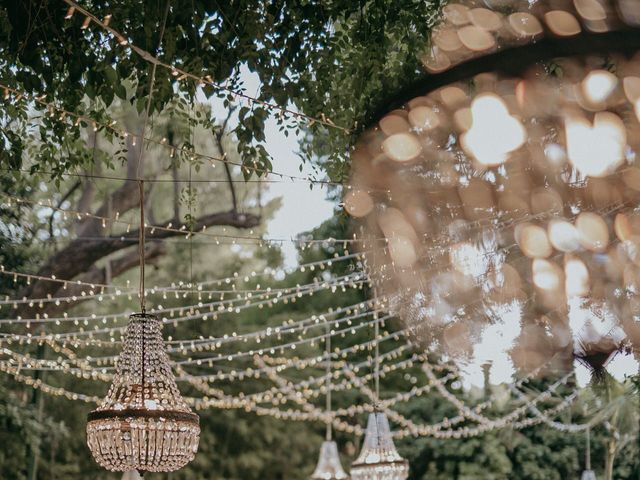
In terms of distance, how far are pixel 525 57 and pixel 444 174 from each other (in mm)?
217

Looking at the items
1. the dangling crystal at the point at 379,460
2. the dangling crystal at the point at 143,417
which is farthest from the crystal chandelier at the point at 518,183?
the dangling crystal at the point at 379,460

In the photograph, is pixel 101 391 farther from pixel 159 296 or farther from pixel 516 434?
pixel 516 434

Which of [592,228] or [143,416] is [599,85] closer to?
[592,228]

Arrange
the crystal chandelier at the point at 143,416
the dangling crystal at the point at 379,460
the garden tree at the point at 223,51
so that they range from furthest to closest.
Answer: the dangling crystal at the point at 379,460, the crystal chandelier at the point at 143,416, the garden tree at the point at 223,51

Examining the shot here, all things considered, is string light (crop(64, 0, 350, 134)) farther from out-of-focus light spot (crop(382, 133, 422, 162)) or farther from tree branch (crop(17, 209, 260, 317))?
tree branch (crop(17, 209, 260, 317))

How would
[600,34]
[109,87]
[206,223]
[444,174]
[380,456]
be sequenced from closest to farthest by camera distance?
[600,34] < [444,174] < [109,87] < [380,456] < [206,223]

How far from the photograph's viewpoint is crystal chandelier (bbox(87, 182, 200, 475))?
4.37 meters

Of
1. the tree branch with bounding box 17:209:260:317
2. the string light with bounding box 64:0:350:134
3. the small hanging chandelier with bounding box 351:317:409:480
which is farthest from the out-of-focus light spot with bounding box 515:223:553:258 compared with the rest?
the tree branch with bounding box 17:209:260:317

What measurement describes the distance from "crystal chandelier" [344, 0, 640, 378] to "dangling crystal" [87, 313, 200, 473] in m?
3.10

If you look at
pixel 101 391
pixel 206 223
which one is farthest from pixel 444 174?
pixel 101 391

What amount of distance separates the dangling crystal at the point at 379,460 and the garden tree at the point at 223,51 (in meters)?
4.29

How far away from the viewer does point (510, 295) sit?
4.44 ft

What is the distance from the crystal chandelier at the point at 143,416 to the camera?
4.37 m

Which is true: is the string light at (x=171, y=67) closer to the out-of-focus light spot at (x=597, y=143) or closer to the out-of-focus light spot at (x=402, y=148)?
the out-of-focus light spot at (x=402, y=148)
